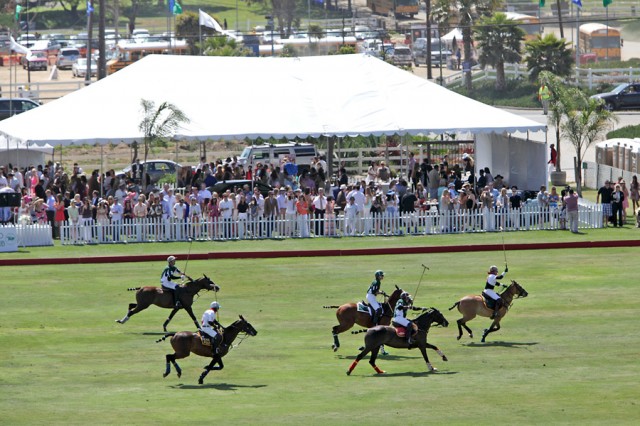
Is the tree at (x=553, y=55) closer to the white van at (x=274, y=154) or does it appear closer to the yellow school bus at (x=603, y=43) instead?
the yellow school bus at (x=603, y=43)

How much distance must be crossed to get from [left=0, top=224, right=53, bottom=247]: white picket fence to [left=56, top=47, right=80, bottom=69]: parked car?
198 feet

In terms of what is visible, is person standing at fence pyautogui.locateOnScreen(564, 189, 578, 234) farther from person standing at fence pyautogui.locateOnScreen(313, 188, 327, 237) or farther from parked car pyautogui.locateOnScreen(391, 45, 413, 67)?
parked car pyautogui.locateOnScreen(391, 45, 413, 67)

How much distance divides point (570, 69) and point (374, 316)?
55655 mm

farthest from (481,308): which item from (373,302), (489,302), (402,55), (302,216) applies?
(402,55)

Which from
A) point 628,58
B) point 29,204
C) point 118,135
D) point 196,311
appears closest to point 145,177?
point 118,135

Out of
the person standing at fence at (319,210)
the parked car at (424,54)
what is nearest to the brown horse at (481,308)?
the person standing at fence at (319,210)

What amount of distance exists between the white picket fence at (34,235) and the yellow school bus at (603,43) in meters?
67.1

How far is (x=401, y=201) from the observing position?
42.9m

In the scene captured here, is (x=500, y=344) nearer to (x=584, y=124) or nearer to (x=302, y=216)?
(x=302, y=216)

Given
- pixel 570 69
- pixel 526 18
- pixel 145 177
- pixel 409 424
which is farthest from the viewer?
pixel 526 18

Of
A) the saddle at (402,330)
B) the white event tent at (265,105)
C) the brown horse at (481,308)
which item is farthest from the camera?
the white event tent at (265,105)

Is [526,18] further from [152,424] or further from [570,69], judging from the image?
[152,424]

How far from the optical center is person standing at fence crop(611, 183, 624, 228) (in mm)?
42219

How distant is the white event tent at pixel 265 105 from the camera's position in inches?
1741
